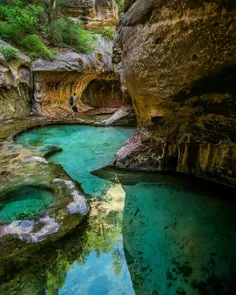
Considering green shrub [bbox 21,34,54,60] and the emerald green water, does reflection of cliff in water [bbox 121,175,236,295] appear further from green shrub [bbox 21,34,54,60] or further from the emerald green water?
green shrub [bbox 21,34,54,60]

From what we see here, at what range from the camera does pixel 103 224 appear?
3.55m

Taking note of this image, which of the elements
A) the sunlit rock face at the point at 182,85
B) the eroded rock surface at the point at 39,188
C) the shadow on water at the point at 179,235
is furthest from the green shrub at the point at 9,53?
the shadow on water at the point at 179,235

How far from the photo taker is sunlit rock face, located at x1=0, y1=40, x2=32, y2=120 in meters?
9.80

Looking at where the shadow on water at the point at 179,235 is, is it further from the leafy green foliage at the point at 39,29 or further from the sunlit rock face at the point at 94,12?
the sunlit rock face at the point at 94,12

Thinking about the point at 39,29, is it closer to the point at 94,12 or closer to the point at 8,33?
the point at 8,33

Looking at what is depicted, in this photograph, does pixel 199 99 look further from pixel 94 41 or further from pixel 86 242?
pixel 94 41

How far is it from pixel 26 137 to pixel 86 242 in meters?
6.24

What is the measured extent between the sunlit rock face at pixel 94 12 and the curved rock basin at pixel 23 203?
649 inches

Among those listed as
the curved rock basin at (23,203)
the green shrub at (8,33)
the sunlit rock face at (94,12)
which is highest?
the sunlit rock face at (94,12)

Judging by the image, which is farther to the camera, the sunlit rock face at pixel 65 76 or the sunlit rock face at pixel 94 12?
the sunlit rock face at pixel 94 12

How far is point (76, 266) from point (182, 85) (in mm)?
3186

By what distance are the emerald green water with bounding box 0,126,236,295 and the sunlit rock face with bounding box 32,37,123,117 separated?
8383 mm

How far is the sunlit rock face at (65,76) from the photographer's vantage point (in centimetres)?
1201

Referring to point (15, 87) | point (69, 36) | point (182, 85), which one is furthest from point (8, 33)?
point (182, 85)
